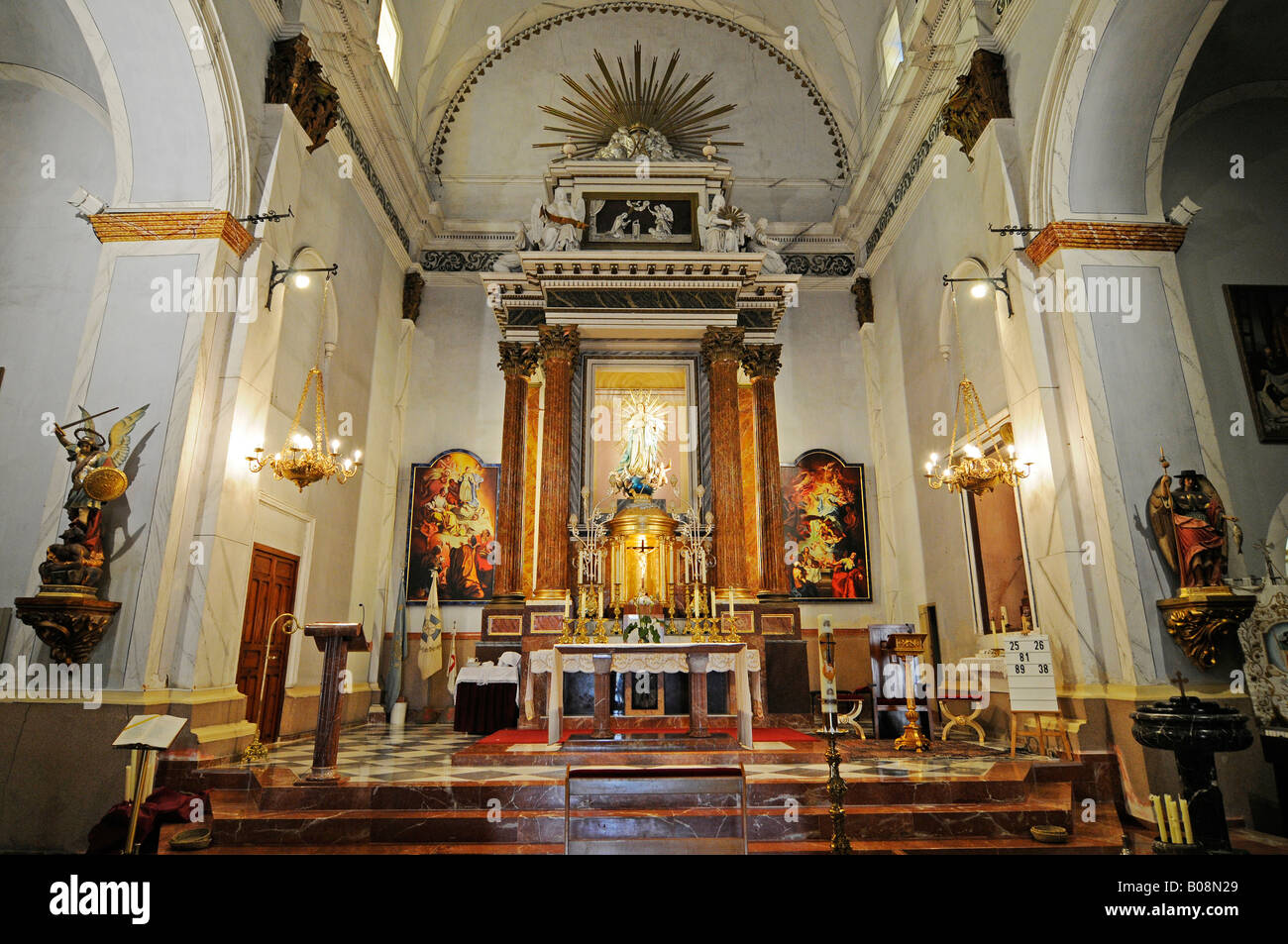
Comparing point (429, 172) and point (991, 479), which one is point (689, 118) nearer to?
point (429, 172)

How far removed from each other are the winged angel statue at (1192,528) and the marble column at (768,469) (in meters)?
4.52

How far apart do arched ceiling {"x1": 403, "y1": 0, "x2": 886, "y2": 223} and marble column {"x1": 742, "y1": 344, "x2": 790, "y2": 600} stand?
150 inches

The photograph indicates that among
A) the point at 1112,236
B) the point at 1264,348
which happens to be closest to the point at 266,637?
the point at 1112,236

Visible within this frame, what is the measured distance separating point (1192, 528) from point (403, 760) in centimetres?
675

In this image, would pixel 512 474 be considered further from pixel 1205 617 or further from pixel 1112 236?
pixel 1205 617

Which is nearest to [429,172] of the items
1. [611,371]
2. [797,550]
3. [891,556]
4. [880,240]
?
[611,371]

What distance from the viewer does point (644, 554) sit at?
934cm

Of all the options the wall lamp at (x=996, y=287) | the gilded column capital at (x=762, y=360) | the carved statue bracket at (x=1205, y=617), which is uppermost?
the gilded column capital at (x=762, y=360)

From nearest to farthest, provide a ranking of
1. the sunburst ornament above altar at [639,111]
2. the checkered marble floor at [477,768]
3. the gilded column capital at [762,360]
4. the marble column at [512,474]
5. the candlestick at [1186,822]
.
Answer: the candlestick at [1186,822], the checkered marble floor at [477,768], the marble column at [512,474], the gilded column capital at [762,360], the sunburst ornament above altar at [639,111]

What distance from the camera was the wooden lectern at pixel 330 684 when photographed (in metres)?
5.36

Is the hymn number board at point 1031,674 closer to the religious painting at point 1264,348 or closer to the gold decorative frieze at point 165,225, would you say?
the religious painting at point 1264,348

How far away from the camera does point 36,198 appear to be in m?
7.09

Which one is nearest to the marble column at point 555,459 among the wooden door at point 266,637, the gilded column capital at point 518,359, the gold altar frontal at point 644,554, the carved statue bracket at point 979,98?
Answer: the gilded column capital at point 518,359

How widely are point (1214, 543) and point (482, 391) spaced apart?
9.58 metres
